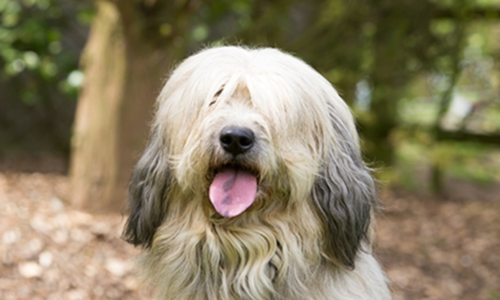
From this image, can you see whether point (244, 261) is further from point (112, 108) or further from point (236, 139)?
point (112, 108)

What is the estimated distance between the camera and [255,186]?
238cm

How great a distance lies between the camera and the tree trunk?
16.8 feet

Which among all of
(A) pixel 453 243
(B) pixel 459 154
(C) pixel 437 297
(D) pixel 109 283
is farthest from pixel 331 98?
(B) pixel 459 154

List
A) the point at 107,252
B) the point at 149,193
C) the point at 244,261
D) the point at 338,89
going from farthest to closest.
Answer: the point at 338,89, the point at 107,252, the point at 149,193, the point at 244,261

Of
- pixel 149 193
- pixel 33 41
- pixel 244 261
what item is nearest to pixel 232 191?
pixel 244 261

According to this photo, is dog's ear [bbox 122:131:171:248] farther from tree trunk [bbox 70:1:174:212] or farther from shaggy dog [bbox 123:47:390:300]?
tree trunk [bbox 70:1:174:212]

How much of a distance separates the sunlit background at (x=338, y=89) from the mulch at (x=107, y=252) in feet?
0.07

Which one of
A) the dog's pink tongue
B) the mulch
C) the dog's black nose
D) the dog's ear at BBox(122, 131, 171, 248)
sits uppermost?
the dog's black nose

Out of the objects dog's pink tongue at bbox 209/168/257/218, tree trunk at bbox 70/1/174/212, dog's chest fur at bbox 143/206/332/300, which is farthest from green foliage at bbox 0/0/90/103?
dog's pink tongue at bbox 209/168/257/218

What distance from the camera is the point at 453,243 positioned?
621 centimetres

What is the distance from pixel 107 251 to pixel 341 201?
8.55ft

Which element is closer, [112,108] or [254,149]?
[254,149]

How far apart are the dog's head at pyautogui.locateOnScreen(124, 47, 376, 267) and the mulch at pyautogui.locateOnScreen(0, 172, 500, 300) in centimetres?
52

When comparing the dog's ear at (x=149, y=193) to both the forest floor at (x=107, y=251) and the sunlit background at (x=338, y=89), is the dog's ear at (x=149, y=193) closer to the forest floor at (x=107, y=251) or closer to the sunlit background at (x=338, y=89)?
the forest floor at (x=107, y=251)
